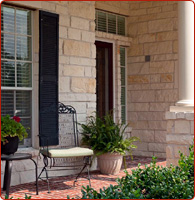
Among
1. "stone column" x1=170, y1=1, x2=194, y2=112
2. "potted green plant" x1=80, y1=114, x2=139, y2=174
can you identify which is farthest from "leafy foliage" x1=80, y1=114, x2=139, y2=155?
"stone column" x1=170, y1=1, x2=194, y2=112

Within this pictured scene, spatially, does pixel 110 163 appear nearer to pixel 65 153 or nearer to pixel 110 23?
pixel 65 153

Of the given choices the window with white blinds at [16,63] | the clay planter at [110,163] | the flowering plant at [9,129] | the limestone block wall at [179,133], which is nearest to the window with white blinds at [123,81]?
the clay planter at [110,163]

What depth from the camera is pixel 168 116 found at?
517 centimetres

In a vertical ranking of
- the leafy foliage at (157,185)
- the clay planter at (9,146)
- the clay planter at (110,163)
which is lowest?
the clay planter at (110,163)

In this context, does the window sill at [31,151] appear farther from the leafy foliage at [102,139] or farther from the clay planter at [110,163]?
the clay planter at [110,163]

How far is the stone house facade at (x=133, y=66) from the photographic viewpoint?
5172 mm

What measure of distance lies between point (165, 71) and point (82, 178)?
2943mm

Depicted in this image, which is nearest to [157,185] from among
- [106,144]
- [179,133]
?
[179,133]

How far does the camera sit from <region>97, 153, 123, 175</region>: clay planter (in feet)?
19.1

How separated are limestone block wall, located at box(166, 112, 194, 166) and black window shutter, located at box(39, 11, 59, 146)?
157cm

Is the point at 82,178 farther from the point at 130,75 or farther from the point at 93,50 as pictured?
the point at 130,75

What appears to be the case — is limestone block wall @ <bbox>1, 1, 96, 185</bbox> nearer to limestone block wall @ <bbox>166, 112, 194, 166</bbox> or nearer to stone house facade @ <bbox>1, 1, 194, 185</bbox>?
stone house facade @ <bbox>1, 1, 194, 185</bbox>

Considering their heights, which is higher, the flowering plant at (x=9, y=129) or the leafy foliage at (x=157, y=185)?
the flowering plant at (x=9, y=129)

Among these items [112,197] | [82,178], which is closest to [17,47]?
[82,178]
